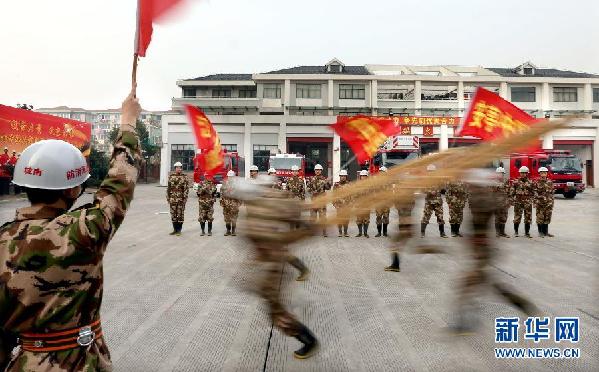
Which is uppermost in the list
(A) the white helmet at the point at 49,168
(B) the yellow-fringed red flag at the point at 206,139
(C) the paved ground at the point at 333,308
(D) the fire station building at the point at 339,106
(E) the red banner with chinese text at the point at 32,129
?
(D) the fire station building at the point at 339,106

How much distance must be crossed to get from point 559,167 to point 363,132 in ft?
60.5

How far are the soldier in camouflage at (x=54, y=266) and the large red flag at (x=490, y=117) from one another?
4640mm

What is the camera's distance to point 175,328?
4086 millimetres

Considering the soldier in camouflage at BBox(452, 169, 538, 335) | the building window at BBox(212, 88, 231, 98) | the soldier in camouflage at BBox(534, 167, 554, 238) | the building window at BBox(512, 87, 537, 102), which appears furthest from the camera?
the building window at BBox(212, 88, 231, 98)

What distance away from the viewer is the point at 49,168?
1.55 m

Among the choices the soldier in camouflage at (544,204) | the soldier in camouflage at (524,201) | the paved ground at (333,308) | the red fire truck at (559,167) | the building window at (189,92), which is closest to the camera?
the paved ground at (333,308)

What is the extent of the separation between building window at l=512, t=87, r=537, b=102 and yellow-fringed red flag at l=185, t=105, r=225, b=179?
34.8m

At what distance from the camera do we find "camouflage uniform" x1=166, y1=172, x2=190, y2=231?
410 inches

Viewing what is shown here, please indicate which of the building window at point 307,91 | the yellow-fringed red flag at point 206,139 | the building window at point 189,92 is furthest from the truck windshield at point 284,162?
the building window at point 189,92

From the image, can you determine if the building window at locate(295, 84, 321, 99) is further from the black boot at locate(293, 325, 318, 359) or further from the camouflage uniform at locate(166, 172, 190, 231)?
the black boot at locate(293, 325, 318, 359)

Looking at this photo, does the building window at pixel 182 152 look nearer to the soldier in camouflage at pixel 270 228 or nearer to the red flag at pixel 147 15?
the soldier in camouflage at pixel 270 228

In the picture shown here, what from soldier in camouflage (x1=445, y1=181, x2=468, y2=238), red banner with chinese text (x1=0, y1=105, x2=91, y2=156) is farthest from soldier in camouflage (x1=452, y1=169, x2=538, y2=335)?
red banner with chinese text (x1=0, y1=105, x2=91, y2=156)

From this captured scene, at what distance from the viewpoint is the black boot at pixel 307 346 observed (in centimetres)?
333

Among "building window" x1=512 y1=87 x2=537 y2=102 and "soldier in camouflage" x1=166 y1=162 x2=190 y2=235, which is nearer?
"soldier in camouflage" x1=166 y1=162 x2=190 y2=235
